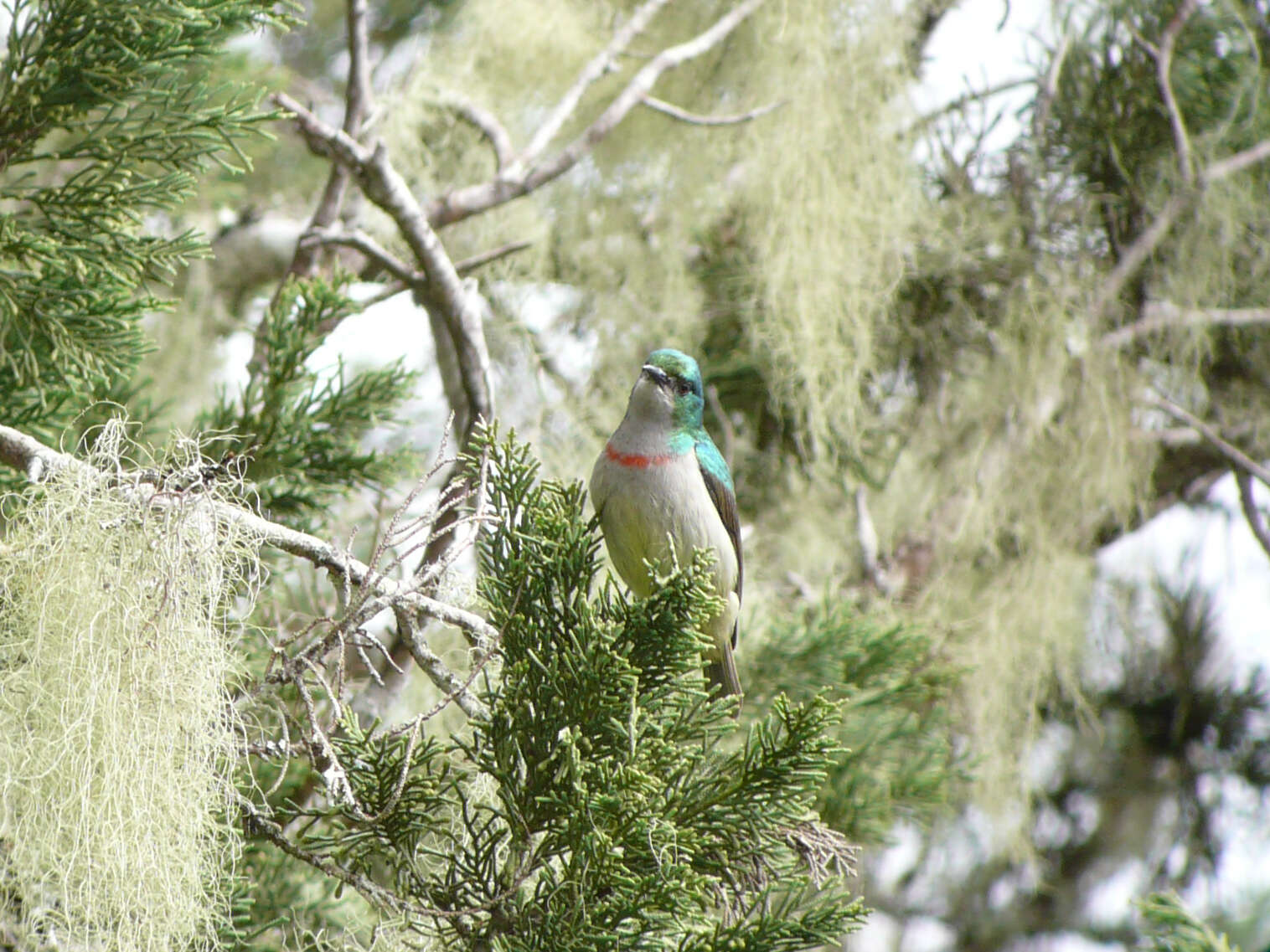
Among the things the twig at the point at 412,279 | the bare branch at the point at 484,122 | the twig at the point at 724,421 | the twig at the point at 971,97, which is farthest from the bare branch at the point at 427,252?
the twig at the point at 971,97

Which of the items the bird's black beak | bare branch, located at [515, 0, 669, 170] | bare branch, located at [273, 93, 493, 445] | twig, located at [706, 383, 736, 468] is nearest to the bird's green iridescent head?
the bird's black beak

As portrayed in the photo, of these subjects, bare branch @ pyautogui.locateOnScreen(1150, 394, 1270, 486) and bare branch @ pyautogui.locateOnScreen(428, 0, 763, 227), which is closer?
bare branch @ pyautogui.locateOnScreen(428, 0, 763, 227)

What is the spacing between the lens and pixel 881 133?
3516 millimetres

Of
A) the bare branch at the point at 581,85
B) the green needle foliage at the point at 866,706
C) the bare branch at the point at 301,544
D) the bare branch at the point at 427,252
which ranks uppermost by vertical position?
the bare branch at the point at 581,85

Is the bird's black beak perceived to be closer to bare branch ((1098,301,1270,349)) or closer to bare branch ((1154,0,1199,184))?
bare branch ((1098,301,1270,349))

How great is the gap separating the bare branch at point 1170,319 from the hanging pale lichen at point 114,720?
126 inches

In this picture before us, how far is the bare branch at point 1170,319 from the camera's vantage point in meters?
3.81

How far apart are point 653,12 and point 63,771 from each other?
8.57 feet

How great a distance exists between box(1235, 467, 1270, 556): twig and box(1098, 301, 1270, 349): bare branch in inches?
18.7

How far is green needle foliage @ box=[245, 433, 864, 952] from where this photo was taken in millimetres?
1246

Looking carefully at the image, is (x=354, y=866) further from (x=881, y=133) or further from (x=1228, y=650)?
(x=1228, y=650)

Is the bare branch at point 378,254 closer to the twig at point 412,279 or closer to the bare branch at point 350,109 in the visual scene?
the twig at point 412,279

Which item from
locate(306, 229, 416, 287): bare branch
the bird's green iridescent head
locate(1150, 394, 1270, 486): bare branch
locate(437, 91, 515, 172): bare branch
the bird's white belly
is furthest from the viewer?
locate(1150, 394, 1270, 486): bare branch

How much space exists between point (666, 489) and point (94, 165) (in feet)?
3.16
